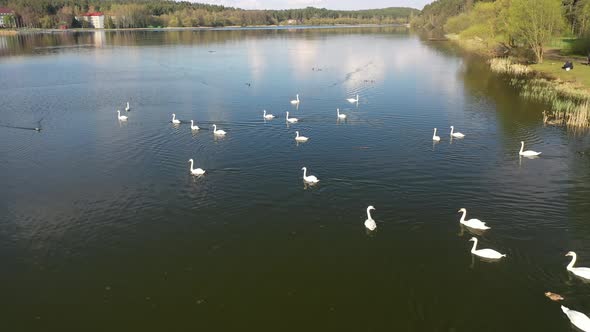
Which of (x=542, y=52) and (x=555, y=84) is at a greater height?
(x=542, y=52)

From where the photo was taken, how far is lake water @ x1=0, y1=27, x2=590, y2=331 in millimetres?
16500

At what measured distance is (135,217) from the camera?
76.1 ft

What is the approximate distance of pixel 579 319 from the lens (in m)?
14.9

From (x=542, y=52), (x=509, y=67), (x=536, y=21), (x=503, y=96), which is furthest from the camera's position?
(x=542, y=52)

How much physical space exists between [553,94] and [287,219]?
41437mm

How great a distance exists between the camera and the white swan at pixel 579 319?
1479cm

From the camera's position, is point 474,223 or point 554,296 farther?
point 474,223

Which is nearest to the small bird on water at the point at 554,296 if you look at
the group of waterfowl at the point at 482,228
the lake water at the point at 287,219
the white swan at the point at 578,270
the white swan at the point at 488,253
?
the group of waterfowl at the point at 482,228

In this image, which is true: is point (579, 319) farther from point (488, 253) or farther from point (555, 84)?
point (555, 84)

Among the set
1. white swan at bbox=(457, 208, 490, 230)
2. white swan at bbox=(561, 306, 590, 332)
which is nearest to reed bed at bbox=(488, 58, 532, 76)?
white swan at bbox=(457, 208, 490, 230)

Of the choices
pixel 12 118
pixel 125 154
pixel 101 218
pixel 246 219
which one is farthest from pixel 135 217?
pixel 12 118

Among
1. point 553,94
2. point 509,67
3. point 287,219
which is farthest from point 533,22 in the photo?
point 287,219

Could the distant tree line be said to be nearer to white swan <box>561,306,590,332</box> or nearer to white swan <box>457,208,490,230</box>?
white swan <box>457,208,490,230</box>

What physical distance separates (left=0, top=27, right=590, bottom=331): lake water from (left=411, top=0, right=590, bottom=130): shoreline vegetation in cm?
470
